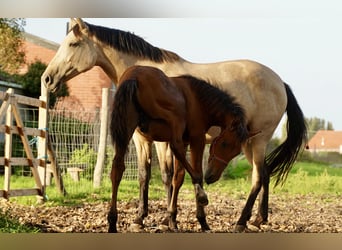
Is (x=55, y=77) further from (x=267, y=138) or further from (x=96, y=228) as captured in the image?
(x=267, y=138)

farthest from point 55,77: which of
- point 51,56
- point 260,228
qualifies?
point 260,228

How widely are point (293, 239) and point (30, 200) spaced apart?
9.07 feet

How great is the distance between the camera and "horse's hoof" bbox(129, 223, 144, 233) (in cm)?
585

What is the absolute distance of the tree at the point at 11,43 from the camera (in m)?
6.84

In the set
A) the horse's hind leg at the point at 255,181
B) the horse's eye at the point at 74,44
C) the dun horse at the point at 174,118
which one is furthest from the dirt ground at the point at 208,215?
the horse's eye at the point at 74,44

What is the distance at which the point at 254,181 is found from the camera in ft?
20.4

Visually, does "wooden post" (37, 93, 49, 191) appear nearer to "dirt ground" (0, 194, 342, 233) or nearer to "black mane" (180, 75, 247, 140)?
"dirt ground" (0, 194, 342, 233)

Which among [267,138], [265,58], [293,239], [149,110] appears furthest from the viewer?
[265,58]

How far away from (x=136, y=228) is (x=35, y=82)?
6.99 ft

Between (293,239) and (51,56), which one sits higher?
(51,56)

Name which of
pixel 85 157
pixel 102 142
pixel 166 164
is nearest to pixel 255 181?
pixel 166 164

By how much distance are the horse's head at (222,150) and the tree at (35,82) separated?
6.53 feet

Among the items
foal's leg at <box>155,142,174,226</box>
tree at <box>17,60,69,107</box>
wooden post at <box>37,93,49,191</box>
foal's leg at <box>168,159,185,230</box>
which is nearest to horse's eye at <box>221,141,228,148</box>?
foal's leg at <box>168,159,185,230</box>

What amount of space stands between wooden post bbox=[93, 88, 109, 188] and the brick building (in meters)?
0.12
